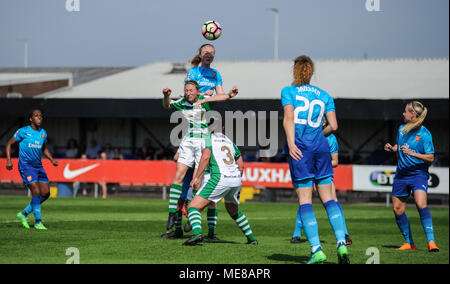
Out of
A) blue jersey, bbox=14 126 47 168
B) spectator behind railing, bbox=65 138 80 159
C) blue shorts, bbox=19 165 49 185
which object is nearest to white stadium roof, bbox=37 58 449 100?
spectator behind railing, bbox=65 138 80 159

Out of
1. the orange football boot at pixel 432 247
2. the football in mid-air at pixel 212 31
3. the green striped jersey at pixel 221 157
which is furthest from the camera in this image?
the football in mid-air at pixel 212 31

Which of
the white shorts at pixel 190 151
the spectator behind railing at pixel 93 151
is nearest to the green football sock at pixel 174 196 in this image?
the white shorts at pixel 190 151

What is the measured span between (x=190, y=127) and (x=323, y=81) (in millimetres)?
23665

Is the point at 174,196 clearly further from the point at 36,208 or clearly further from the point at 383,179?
the point at 383,179

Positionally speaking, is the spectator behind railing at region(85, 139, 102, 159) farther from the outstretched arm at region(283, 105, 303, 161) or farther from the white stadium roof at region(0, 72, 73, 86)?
the outstretched arm at region(283, 105, 303, 161)

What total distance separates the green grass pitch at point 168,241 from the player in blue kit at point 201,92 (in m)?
0.37

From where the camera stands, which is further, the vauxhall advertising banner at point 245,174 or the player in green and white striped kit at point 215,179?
the vauxhall advertising banner at point 245,174

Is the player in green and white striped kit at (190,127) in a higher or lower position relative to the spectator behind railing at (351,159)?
higher

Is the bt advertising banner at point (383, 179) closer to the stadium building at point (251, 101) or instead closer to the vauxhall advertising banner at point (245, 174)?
the vauxhall advertising banner at point (245, 174)

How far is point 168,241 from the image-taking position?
1127 centimetres

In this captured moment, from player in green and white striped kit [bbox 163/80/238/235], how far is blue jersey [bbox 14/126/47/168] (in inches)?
134

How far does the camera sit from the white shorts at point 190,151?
38.8 ft

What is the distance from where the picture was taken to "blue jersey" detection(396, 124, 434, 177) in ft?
37.2

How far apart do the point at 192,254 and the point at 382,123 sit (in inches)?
992
